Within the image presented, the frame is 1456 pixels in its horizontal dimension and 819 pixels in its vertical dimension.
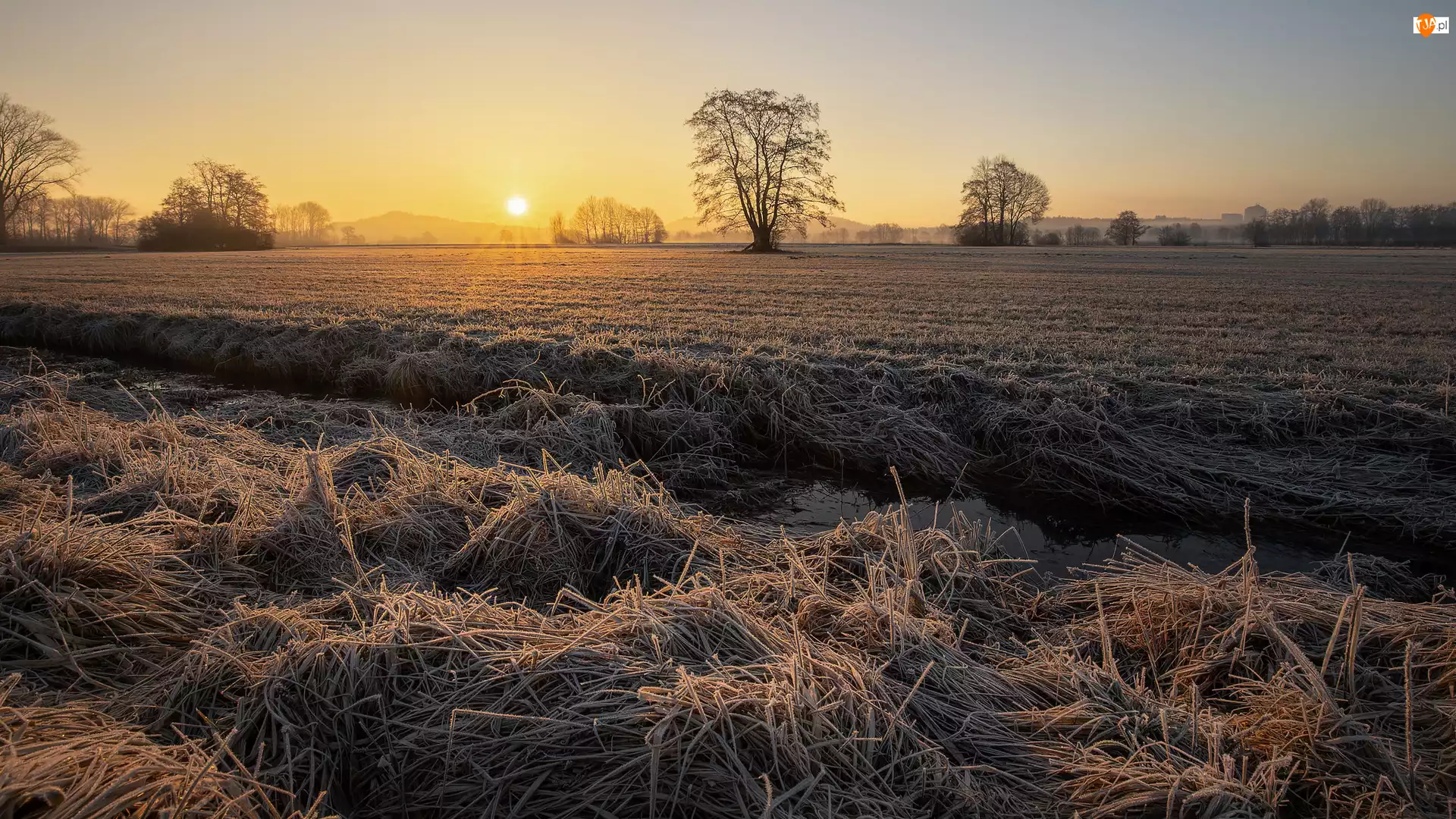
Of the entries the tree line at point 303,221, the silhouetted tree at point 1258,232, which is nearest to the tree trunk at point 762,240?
the silhouetted tree at point 1258,232

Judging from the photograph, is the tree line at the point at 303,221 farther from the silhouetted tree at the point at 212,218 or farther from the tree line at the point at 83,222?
the silhouetted tree at the point at 212,218

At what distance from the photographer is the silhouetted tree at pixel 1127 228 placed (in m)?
74.3

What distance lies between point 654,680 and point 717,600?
1.46ft

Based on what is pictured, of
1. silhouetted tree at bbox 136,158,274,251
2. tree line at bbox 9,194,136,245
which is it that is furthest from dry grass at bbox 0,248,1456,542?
tree line at bbox 9,194,136,245

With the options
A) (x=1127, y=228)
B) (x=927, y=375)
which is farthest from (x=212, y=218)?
(x=1127, y=228)

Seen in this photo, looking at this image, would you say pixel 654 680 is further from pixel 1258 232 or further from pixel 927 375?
pixel 1258 232

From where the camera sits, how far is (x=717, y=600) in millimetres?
2547

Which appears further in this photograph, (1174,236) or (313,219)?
(313,219)

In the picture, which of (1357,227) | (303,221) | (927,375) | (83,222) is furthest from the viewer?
(303,221)

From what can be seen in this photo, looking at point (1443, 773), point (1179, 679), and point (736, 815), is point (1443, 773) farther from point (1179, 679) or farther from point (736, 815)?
point (736, 815)

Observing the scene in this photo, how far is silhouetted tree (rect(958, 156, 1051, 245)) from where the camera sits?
69625mm

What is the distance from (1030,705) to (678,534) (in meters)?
1.86

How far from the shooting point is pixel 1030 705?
7.96ft

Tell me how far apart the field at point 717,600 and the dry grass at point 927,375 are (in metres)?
0.05
